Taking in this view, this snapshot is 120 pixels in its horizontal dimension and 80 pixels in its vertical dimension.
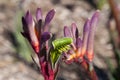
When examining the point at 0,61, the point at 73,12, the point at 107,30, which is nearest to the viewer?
the point at 0,61

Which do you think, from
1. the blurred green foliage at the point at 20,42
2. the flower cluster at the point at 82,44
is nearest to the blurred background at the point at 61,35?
the blurred green foliage at the point at 20,42

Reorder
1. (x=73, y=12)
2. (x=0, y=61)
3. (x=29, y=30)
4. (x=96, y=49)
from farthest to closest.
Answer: (x=73, y=12) < (x=96, y=49) < (x=0, y=61) < (x=29, y=30)

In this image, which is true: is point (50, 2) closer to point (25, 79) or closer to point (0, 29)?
point (0, 29)

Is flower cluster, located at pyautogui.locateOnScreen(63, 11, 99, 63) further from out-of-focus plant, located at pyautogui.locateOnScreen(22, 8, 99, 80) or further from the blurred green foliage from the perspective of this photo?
the blurred green foliage

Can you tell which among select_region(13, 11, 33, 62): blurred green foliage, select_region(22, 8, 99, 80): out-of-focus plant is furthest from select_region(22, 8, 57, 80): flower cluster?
select_region(13, 11, 33, 62): blurred green foliage

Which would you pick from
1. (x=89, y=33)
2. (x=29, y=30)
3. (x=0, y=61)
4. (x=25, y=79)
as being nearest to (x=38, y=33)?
(x=29, y=30)

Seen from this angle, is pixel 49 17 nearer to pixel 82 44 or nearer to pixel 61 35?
pixel 82 44
